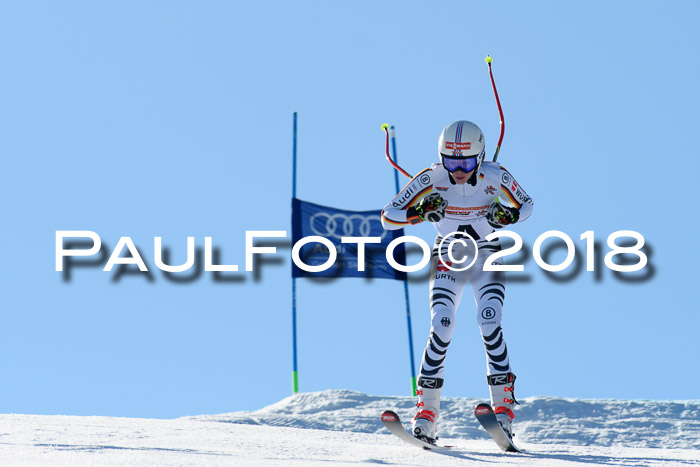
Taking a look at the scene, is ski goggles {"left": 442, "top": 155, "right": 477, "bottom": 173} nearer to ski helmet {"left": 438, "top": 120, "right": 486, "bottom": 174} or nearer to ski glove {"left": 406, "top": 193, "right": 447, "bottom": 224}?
ski helmet {"left": 438, "top": 120, "right": 486, "bottom": 174}

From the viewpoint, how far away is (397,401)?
1348 cm

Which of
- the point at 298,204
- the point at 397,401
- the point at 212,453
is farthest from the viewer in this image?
the point at 298,204

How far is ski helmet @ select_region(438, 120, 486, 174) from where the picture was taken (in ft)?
24.1

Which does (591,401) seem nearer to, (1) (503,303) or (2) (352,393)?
(2) (352,393)

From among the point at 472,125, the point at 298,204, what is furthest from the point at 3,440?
the point at 298,204

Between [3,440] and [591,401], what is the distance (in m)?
8.80

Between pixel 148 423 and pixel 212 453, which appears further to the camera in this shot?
pixel 148 423

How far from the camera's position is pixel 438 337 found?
732 centimetres

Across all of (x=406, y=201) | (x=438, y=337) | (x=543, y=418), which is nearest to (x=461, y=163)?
(x=406, y=201)

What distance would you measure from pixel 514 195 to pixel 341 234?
9.69 m

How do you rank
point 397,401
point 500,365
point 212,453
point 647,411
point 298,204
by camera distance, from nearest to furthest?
point 212,453 < point 500,365 < point 647,411 < point 397,401 < point 298,204

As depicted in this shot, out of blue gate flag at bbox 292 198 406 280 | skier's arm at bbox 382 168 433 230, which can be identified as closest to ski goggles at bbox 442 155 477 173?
skier's arm at bbox 382 168 433 230

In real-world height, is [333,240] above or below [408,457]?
above

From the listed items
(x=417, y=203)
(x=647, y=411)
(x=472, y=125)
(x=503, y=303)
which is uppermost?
(x=472, y=125)
